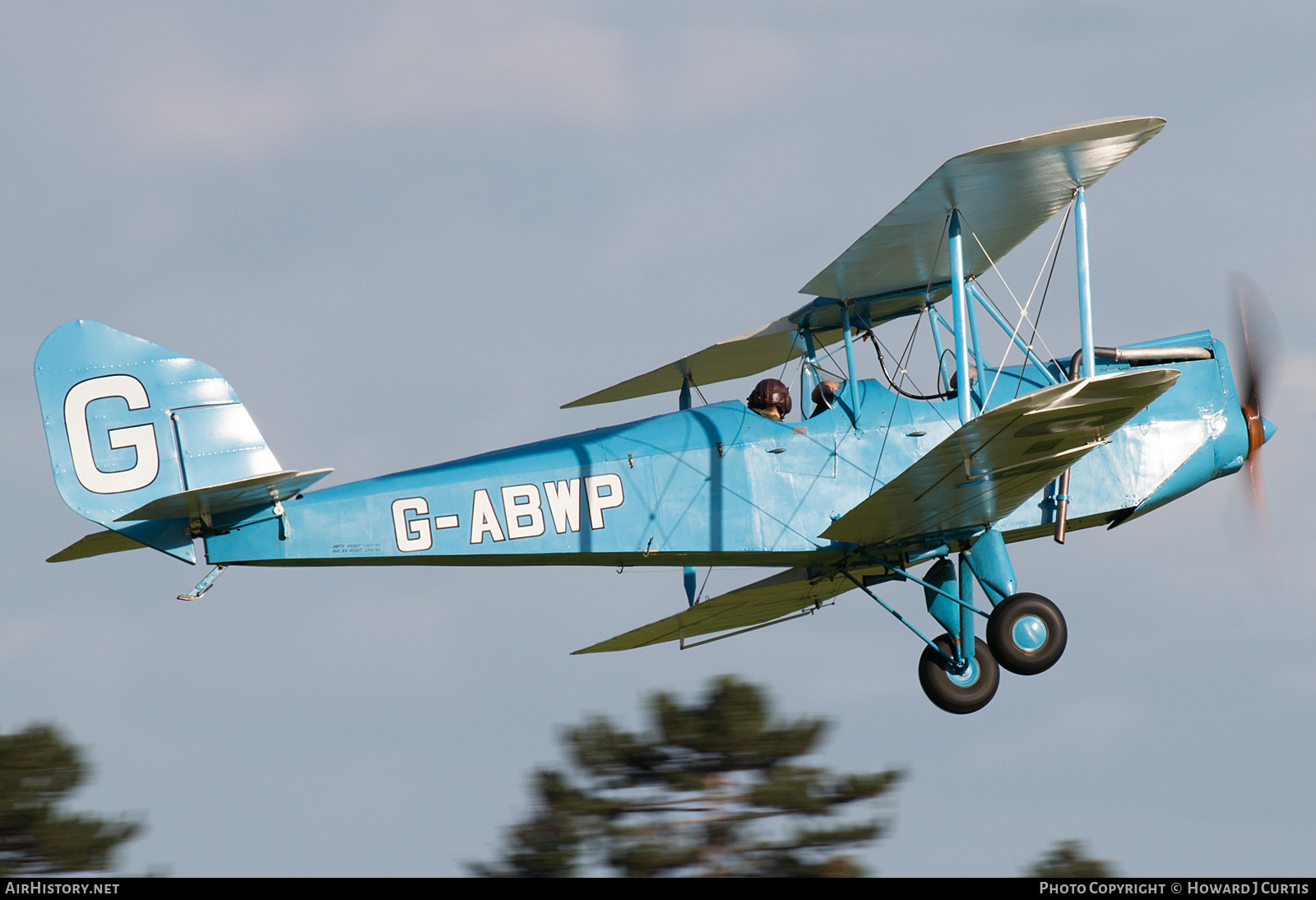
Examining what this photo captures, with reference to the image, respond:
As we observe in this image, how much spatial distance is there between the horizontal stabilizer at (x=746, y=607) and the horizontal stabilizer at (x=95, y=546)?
12.8 ft

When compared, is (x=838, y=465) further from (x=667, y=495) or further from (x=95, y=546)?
(x=95, y=546)

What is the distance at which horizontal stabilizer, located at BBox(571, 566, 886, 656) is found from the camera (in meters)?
11.5

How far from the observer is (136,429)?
8930 mm

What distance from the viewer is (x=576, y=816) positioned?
9.57 metres

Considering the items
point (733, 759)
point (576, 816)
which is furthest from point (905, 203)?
point (576, 816)

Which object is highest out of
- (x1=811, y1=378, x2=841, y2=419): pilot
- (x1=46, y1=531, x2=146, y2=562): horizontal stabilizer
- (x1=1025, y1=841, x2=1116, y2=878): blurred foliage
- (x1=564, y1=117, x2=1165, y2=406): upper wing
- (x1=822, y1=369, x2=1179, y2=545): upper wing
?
(x1=564, y1=117, x2=1165, y2=406): upper wing

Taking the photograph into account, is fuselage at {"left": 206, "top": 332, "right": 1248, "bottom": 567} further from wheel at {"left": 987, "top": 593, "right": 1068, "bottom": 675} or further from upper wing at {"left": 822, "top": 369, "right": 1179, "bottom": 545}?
wheel at {"left": 987, "top": 593, "right": 1068, "bottom": 675}

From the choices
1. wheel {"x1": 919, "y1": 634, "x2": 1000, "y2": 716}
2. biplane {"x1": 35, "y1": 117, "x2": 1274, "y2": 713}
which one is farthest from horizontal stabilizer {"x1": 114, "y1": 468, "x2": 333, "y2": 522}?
wheel {"x1": 919, "y1": 634, "x2": 1000, "y2": 716}

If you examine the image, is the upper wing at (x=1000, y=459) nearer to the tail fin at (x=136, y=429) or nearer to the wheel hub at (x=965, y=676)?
the wheel hub at (x=965, y=676)

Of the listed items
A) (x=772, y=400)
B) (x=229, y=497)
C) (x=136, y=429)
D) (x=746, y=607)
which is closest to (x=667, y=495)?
(x=772, y=400)

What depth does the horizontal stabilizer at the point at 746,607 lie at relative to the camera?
11500mm

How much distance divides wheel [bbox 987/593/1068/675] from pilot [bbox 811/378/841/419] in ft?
5.80

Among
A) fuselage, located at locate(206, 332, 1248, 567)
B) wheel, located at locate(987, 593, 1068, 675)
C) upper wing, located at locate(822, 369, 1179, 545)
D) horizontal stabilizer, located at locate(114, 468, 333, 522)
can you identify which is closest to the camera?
upper wing, located at locate(822, 369, 1179, 545)

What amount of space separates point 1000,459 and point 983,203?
1924 millimetres
